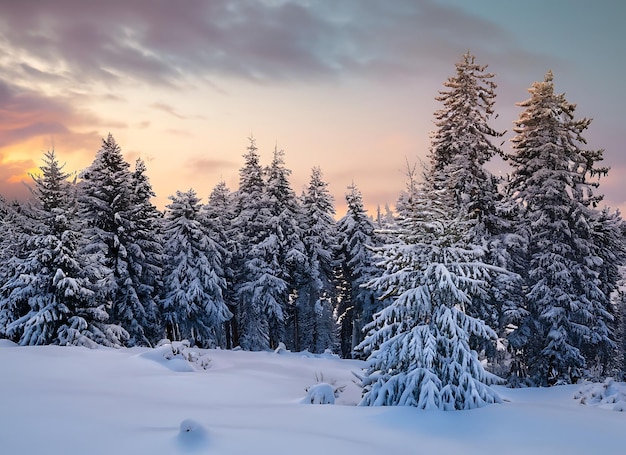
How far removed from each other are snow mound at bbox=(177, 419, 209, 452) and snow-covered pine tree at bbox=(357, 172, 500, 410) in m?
4.32

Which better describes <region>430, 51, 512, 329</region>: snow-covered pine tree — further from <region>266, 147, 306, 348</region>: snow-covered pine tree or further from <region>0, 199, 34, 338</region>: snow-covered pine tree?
<region>0, 199, 34, 338</region>: snow-covered pine tree

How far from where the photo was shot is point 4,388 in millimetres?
6707

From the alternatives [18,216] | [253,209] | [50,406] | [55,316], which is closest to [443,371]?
[50,406]

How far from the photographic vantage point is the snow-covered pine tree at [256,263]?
30641 millimetres

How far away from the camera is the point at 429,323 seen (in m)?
8.82

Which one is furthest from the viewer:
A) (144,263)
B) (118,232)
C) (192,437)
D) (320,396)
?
(144,263)

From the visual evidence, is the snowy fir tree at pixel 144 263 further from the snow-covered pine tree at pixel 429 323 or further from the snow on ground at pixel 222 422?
the snow-covered pine tree at pixel 429 323

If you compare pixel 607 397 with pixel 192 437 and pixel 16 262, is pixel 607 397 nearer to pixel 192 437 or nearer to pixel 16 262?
pixel 192 437

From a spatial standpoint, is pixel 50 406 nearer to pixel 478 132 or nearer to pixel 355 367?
pixel 355 367

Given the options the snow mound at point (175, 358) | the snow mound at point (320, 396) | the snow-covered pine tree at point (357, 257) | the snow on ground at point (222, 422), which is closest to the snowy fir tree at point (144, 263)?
the snow mound at point (175, 358)

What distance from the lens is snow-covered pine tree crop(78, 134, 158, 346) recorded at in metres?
24.0

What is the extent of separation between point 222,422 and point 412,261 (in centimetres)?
491

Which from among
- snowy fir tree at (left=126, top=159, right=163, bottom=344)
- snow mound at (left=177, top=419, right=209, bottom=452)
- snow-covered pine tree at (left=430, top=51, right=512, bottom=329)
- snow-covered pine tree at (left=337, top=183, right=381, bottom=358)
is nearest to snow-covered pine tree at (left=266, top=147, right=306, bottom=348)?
snow-covered pine tree at (left=337, top=183, right=381, bottom=358)

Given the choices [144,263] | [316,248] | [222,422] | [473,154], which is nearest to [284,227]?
[316,248]
